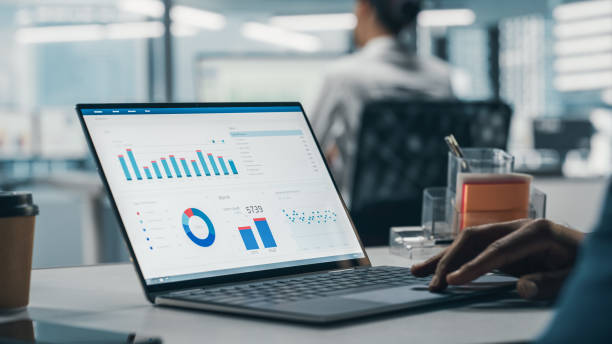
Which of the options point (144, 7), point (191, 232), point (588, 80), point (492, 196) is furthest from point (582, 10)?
point (191, 232)

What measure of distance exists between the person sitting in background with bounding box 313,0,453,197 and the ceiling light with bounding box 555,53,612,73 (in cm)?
237

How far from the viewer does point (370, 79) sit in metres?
2.08

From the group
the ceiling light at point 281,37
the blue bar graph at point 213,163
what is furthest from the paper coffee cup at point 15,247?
the ceiling light at point 281,37

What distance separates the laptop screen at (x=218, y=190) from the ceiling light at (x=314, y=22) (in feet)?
12.3

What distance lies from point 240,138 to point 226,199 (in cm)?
10

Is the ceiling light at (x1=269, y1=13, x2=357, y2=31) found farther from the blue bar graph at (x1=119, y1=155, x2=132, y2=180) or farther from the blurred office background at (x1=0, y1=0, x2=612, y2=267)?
the blue bar graph at (x1=119, y1=155, x2=132, y2=180)

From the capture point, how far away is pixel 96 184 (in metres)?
3.27

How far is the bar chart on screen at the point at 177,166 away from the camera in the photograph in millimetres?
885

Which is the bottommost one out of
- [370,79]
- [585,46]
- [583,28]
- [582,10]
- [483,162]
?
[483,162]

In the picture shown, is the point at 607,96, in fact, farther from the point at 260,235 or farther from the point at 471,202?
the point at 260,235

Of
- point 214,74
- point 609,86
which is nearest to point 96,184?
point 214,74

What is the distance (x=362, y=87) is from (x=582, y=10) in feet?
9.55

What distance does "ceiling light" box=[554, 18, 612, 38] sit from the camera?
436 centimetres

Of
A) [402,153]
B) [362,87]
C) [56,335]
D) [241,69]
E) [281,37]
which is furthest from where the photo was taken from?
[281,37]
